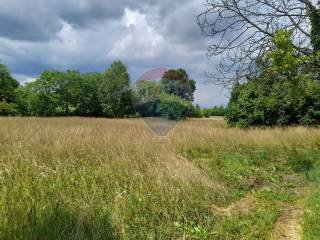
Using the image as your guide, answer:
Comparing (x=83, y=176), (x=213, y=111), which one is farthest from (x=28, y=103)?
(x=83, y=176)

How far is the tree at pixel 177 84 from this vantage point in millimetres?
9852

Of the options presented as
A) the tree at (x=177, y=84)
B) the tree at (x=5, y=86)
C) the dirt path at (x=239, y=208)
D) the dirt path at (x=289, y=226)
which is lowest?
the dirt path at (x=289, y=226)

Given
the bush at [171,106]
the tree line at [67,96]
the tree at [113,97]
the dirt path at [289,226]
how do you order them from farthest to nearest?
the tree line at [67,96], the tree at [113,97], the bush at [171,106], the dirt path at [289,226]

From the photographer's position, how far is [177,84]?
10.2 meters

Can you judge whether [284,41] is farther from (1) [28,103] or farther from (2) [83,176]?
(1) [28,103]

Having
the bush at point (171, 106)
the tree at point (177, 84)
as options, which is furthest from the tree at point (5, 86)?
the tree at point (177, 84)

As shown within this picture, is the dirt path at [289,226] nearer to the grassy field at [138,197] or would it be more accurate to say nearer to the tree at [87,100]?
the grassy field at [138,197]

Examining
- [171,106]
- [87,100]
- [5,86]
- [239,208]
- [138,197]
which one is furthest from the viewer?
[5,86]

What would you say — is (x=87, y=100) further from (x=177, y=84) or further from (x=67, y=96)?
(x=177, y=84)

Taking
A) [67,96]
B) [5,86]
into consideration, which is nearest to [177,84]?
[67,96]

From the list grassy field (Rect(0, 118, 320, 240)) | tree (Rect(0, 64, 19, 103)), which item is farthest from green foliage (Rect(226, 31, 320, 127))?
tree (Rect(0, 64, 19, 103))

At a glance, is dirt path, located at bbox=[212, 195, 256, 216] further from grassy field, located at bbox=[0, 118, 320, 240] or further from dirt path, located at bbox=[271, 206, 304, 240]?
dirt path, located at bbox=[271, 206, 304, 240]

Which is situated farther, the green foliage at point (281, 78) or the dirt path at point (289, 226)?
the green foliage at point (281, 78)

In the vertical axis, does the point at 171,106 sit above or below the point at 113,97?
below
